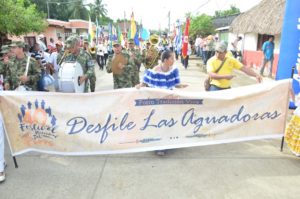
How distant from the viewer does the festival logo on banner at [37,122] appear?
3.67 meters

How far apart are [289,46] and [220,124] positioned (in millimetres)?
3538

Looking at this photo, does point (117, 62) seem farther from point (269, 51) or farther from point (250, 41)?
point (250, 41)

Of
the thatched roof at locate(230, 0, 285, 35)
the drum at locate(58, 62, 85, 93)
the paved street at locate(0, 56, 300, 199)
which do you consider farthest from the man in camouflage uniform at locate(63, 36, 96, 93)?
the thatched roof at locate(230, 0, 285, 35)

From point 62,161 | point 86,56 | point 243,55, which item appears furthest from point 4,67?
point 243,55

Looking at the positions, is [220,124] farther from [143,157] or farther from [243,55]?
[243,55]

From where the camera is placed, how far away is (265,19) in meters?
14.9

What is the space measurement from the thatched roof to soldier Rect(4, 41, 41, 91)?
1184cm

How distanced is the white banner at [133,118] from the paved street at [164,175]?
24 cm

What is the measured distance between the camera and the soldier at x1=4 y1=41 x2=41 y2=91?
4273mm

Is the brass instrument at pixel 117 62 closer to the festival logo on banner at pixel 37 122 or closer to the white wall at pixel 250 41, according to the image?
the festival logo on banner at pixel 37 122

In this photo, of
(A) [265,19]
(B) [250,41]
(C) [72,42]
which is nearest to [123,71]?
(C) [72,42]

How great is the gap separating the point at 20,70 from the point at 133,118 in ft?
6.52

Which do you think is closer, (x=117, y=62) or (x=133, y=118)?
(x=133, y=118)

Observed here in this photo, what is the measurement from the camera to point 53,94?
3.67 meters
